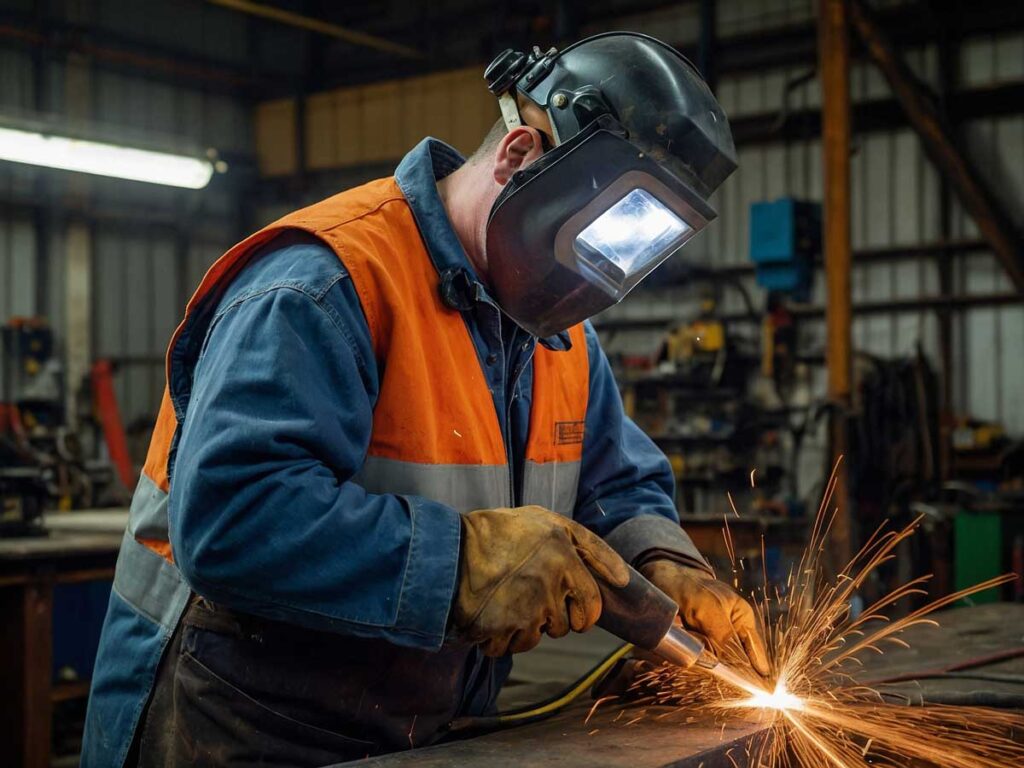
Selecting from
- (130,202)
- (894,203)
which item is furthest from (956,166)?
(130,202)

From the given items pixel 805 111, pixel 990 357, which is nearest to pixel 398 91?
pixel 805 111

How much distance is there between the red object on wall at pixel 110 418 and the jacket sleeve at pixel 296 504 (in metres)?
9.13

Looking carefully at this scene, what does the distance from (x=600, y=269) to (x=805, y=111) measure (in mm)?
8386

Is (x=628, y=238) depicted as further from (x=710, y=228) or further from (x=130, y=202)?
(x=130, y=202)

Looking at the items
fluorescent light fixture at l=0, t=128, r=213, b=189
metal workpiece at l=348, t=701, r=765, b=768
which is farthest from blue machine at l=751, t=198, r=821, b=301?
metal workpiece at l=348, t=701, r=765, b=768

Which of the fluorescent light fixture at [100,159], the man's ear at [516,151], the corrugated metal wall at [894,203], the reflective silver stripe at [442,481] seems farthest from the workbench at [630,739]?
the corrugated metal wall at [894,203]

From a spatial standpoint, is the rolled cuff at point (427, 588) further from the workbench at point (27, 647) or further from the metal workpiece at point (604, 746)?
the workbench at point (27, 647)

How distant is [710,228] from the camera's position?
1014 centimetres

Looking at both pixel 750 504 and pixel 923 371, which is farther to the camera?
pixel 750 504

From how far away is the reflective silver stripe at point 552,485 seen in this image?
5.66 feet

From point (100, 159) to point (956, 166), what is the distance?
5518 mm

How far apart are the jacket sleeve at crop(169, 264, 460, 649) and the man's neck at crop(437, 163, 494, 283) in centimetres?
32

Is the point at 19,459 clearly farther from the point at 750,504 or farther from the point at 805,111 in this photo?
the point at 805,111

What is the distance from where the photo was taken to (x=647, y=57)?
1529 mm
